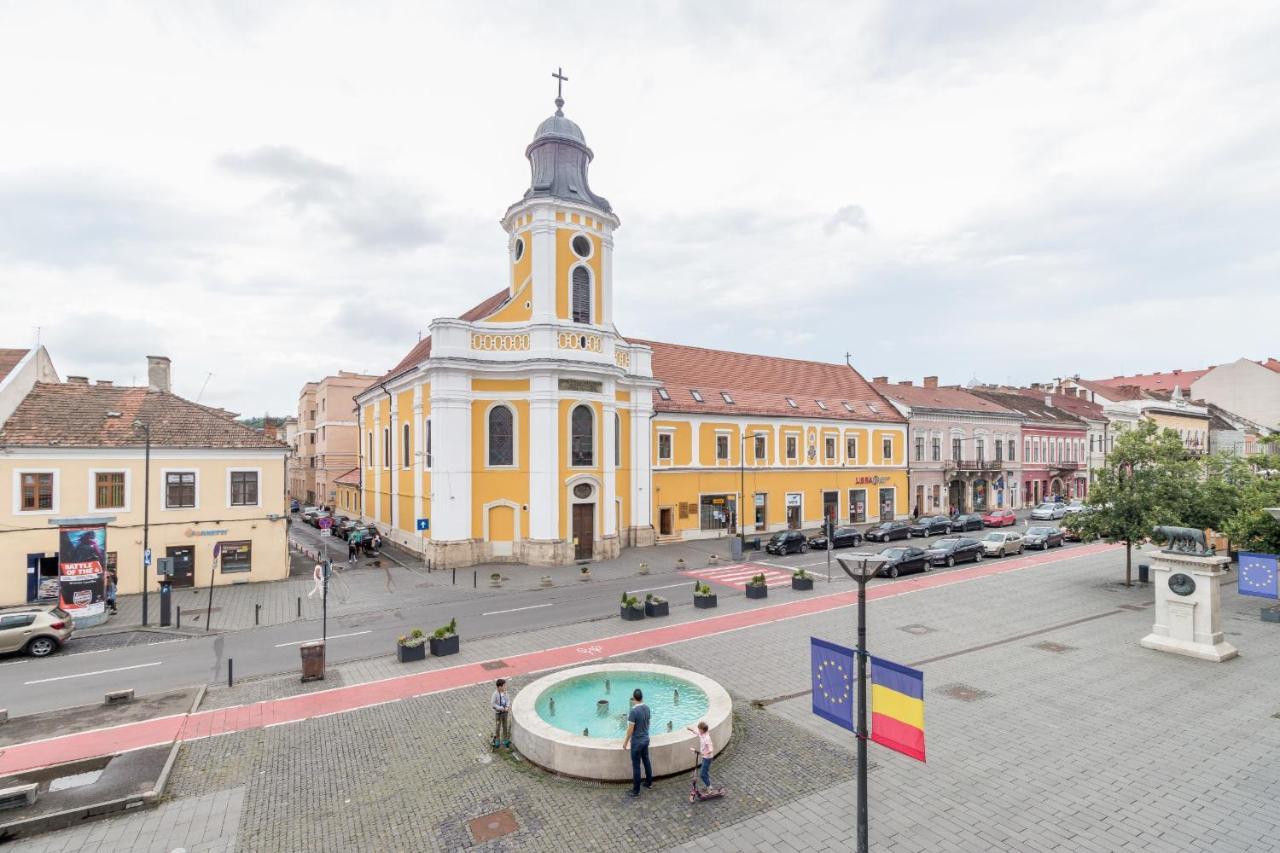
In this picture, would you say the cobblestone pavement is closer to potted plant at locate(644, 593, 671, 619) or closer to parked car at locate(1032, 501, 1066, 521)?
potted plant at locate(644, 593, 671, 619)

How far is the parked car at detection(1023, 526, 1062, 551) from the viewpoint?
34.2 meters

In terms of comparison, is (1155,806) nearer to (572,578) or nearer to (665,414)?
(572,578)

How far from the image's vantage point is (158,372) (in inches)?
1173

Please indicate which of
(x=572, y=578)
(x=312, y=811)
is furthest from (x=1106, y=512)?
(x=312, y=811)

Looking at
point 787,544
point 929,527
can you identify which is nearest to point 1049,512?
point 929,527

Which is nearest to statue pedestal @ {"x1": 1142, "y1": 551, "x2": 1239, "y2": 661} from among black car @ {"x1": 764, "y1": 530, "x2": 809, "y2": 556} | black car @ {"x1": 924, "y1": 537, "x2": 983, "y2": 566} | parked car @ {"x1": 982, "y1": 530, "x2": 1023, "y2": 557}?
black car @ {"x1": 924, "y1": 537, "x2": 983, "y2": 566}

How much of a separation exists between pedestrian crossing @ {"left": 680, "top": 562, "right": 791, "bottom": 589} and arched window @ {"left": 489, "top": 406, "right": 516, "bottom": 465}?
1067cm

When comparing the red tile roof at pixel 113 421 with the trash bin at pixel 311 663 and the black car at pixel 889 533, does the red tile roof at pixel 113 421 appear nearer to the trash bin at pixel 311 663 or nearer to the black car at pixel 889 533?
the trash bin at pixel 311 663

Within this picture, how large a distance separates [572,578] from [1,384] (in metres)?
→ 23.2

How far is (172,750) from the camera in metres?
11.2

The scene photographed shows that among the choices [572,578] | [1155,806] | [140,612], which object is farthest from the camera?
[572,578]

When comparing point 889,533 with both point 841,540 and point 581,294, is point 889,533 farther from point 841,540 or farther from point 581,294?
point 581,294

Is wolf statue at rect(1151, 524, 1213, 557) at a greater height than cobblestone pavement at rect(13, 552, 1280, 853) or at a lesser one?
greater

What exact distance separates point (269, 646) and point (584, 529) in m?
16.0
